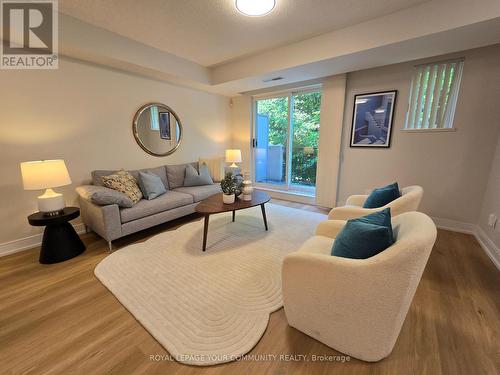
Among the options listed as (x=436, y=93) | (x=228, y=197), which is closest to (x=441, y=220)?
(x=436, y=93)

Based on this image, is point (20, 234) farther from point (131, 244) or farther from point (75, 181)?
point (131, 244)

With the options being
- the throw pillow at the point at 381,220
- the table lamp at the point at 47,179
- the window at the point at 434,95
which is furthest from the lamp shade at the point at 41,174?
the window at the point at 434,95

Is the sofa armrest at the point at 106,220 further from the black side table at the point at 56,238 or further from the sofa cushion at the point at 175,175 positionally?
the sofa cushion at the point at 175,175

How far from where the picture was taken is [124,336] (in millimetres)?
1374

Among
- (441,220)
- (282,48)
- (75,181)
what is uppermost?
(282,48)

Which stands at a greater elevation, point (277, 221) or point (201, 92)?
point (201, 92)

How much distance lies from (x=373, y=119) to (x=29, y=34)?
4.48m

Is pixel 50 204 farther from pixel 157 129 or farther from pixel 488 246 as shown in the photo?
pixel 488 246

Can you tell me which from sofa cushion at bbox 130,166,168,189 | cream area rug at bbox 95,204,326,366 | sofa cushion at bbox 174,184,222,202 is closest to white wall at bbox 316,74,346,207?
cream area rug at bbox 95,204,326,366

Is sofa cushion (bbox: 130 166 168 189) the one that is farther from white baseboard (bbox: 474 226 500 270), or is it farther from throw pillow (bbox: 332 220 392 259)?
white baseboard (bbox: 474 226 500 270)

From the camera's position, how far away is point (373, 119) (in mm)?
3375

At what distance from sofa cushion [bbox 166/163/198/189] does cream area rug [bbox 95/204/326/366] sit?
1.03 m

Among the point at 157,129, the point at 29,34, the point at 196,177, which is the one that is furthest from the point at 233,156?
the point at 29,34

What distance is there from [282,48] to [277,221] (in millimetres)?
2559
